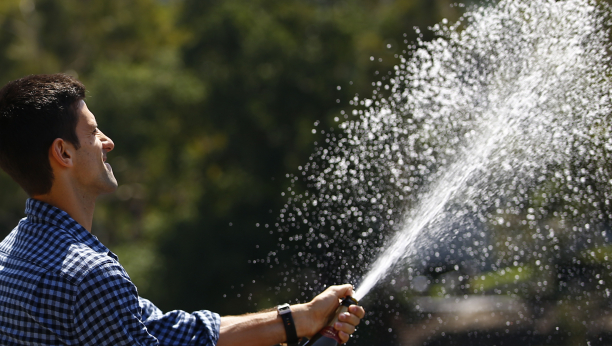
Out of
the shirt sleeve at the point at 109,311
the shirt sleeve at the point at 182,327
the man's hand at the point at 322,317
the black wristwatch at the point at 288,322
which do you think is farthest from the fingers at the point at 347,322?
the shirt sleeve at the point at 109,311

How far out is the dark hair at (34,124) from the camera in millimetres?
1525

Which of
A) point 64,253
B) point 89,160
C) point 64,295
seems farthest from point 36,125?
point 64,295

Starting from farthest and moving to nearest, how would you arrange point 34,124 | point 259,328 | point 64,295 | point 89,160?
point 259,328, point 89,160, point 34,124, point 64,295

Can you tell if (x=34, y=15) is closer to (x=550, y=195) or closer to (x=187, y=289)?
(x=187, y=289)

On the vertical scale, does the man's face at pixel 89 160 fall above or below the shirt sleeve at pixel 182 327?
above

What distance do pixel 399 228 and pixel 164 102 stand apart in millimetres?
11038

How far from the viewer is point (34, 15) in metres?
19.2

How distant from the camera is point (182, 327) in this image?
1.67m

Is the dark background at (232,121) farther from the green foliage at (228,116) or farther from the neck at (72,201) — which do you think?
the neck at (72,201)

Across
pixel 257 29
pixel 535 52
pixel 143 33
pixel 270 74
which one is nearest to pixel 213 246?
pixel 270 74

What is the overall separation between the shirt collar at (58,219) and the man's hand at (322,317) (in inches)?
25.1

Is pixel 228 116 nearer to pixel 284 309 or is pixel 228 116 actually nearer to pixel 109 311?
pixel 284 309

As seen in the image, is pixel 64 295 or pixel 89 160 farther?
pixel 89 160

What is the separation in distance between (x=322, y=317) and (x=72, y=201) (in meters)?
0.84
